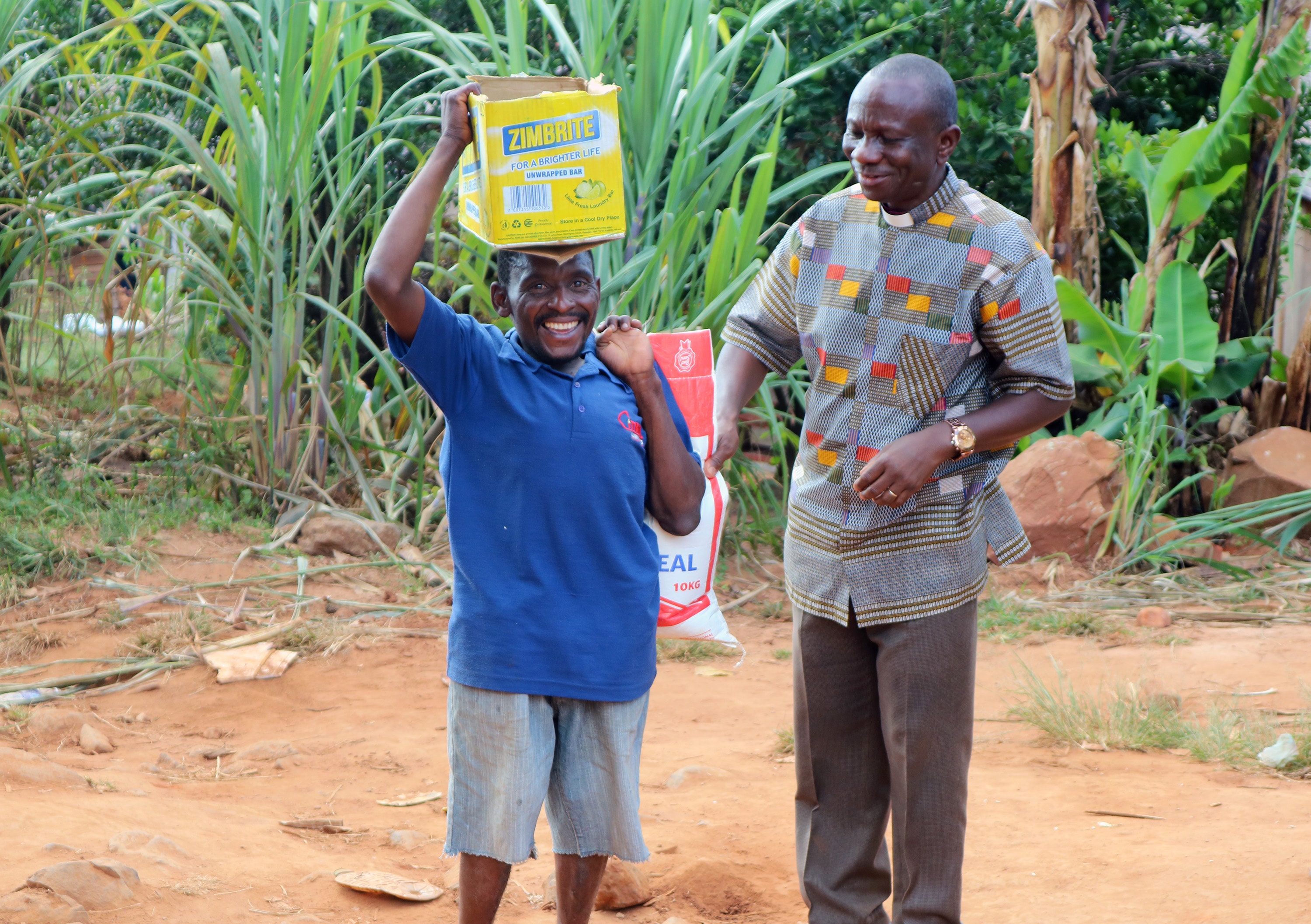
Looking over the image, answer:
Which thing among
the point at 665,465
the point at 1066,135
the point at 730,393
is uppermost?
the point at 1066,135

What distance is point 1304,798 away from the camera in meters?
3.16

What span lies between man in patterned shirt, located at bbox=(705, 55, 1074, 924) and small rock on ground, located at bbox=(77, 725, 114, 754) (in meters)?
2.18

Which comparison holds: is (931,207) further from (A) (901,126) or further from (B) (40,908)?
(B) (40,908)

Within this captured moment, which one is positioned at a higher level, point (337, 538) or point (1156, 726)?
point (337, 538)

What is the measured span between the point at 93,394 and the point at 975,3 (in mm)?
4701

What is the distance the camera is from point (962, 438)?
77.7 inches

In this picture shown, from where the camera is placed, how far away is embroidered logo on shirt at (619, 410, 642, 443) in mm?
2000

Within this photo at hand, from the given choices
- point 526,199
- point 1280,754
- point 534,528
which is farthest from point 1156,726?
point 526,199

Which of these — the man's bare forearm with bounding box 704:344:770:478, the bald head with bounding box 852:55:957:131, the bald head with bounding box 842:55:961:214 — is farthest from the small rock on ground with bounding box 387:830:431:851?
the bald head with bounding box 852:55:957:131

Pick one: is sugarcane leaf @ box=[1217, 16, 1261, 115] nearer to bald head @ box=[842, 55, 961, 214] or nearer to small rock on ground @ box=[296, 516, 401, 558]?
small rock on ground @ box=[296, 516, 401, 558]

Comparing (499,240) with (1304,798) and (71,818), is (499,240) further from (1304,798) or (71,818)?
(1304,798)

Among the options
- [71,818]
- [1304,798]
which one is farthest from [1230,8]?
[71,818]

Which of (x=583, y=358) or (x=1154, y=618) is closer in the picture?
(x=583, y=358)

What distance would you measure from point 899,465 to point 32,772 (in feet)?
7.50
